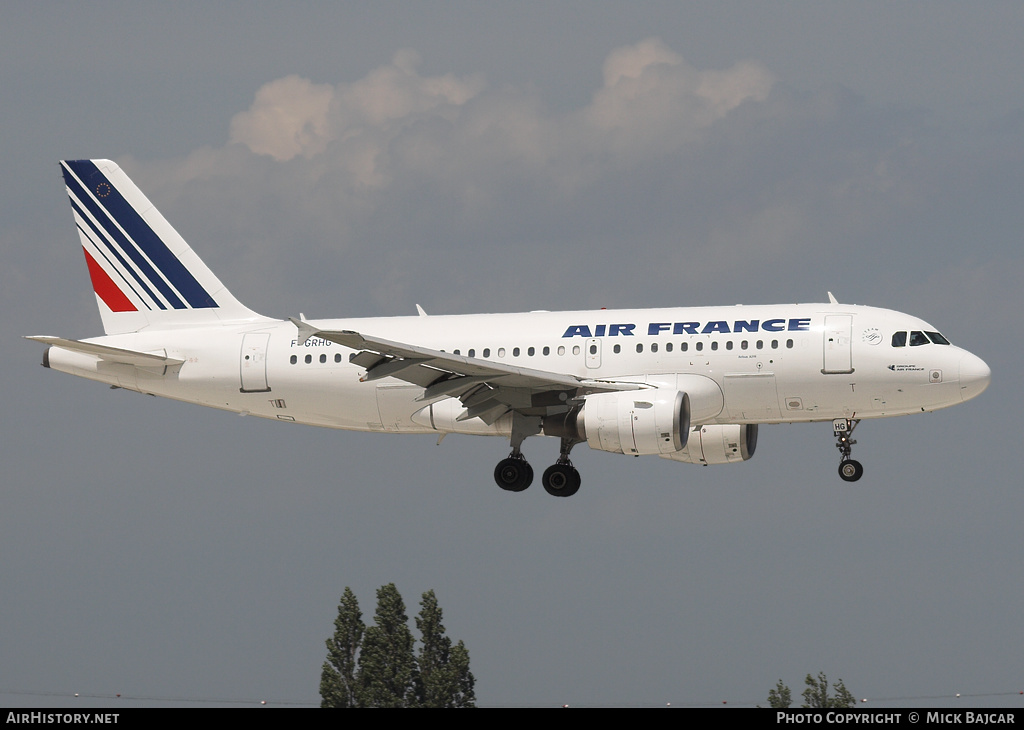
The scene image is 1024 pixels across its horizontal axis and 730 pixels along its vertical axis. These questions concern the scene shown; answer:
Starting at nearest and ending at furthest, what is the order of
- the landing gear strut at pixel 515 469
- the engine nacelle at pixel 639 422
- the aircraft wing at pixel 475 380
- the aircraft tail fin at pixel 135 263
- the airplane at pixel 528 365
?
the aircraft wing at pixel 475 380 → the engine nacelle at pixel 639 422 → the airplane at pixel 528 365 → the landing gear strut at pixel 515 469 → the aircraft tail fin at pixel 135 263

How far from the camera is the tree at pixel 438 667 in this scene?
300ft

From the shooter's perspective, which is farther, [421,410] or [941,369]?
[421,410]

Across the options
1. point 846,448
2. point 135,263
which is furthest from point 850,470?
point 135,263

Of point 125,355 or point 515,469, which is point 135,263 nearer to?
point 125,355

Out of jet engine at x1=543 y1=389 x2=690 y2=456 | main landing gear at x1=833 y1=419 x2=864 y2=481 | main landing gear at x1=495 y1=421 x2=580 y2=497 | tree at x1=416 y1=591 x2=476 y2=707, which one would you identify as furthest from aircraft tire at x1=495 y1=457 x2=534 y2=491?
tree at x1=416 y1=591 x2=476 y2=707

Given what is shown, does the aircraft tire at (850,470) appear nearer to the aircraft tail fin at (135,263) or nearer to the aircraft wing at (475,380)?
the aircraft wing at (475,380)

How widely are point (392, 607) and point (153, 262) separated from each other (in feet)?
139

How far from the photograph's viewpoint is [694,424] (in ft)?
156

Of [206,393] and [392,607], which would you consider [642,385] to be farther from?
[392,607]

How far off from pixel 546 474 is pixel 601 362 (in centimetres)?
403

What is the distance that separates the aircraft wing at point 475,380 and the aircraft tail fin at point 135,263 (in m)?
9.04

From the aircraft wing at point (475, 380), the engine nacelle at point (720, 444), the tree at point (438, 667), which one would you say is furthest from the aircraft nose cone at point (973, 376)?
the tree at point (438, 667)

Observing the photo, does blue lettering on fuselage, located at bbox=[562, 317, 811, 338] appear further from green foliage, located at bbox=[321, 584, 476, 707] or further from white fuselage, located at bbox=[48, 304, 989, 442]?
green foliage, located at bbox=[321, 584, 476, 707]
